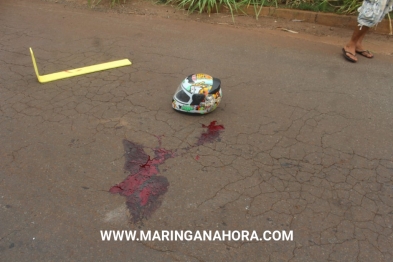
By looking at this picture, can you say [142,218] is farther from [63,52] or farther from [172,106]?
[63,52]

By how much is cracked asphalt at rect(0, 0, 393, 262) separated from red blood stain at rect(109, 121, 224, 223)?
0.21ft

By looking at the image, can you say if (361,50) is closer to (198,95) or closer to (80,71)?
(198,95)

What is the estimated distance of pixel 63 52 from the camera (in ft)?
17.3

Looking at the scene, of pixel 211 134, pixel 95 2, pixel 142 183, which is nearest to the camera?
pixel 142 183

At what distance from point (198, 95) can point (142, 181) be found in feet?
3.82

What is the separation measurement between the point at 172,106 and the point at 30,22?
3.80 m

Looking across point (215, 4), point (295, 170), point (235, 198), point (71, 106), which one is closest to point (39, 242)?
point (235, 198)

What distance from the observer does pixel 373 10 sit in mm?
4902

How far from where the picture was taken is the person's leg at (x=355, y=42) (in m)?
5.14

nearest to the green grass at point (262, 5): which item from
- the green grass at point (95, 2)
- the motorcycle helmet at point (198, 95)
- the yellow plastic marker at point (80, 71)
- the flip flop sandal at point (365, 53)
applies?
the green grass at point (95, 2)

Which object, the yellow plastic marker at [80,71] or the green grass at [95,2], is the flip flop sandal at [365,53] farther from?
the green grass at [95,2]

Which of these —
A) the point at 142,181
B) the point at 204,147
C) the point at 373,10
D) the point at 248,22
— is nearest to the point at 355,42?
the point at 373,10

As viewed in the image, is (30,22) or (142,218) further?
(30,22)

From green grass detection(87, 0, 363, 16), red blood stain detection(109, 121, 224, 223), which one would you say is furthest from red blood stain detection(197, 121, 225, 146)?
green grass detection(87, 0, 363, 16)
